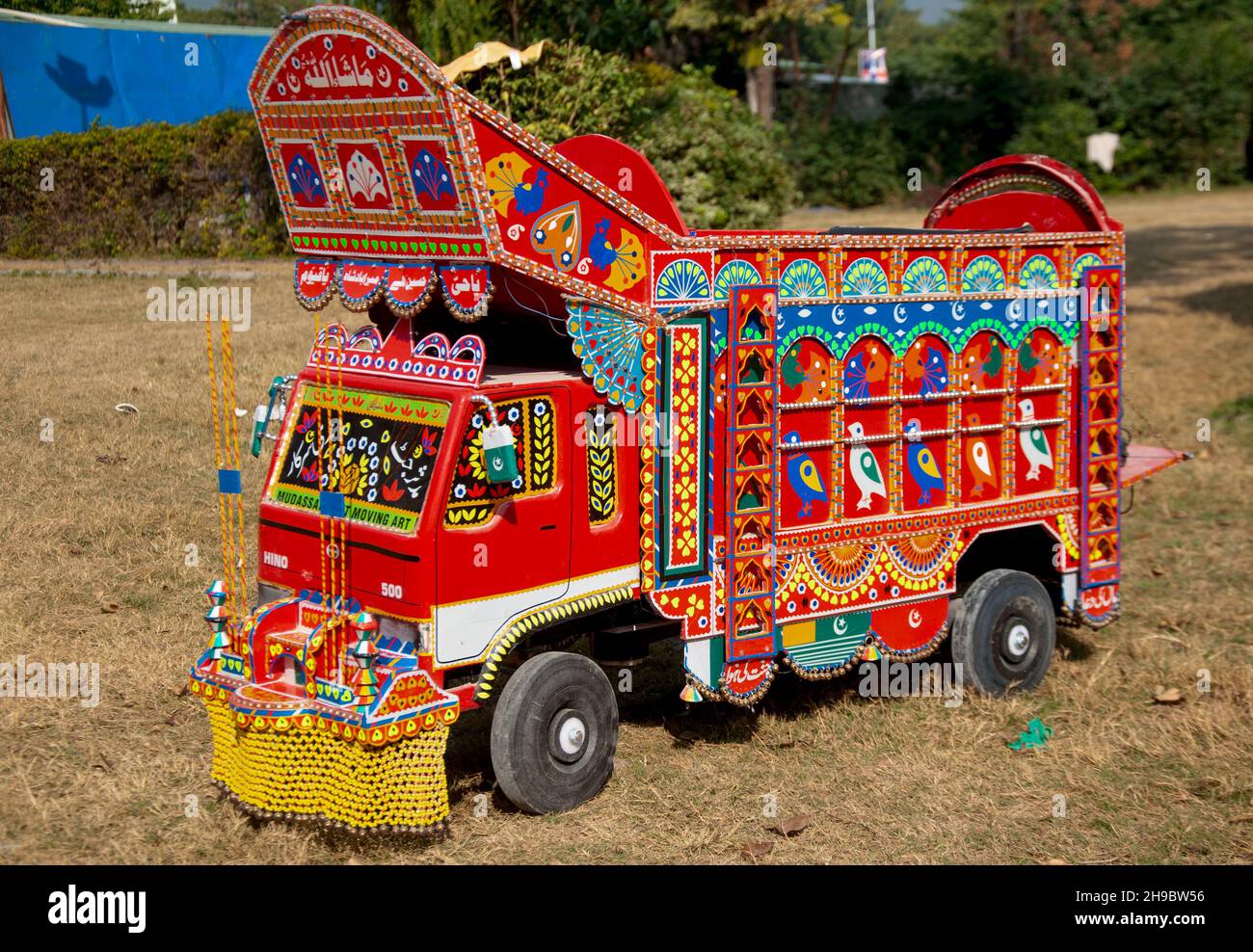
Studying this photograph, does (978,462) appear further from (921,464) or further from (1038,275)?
(1038,275)

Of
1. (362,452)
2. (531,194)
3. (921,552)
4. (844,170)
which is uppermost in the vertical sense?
(844,170)

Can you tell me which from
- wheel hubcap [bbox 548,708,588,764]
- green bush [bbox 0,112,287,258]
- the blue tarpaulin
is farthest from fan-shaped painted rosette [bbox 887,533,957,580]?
the blue tarpaulin

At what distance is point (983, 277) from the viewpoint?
30.7 feet

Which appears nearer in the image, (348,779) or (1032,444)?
(348,779)

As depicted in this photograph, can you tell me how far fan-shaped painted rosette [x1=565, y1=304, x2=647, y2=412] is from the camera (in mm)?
7590

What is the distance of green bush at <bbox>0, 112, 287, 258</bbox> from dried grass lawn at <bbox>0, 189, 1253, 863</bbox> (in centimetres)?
246

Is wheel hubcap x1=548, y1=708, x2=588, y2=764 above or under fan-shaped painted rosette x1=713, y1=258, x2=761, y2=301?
under

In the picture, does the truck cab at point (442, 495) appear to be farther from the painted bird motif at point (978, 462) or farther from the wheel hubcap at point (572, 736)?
the painted bird motif at point (978, 462)

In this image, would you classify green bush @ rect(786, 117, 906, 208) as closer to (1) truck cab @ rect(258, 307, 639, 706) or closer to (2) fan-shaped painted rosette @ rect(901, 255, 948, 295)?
(2) fan-shaped painted rosette @ rect(901, 255, 948, 295)

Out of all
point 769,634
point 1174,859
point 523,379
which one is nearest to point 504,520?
point 523,379

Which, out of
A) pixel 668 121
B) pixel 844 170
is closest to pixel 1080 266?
pixel 668 121

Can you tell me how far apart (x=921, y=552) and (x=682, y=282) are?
240cm

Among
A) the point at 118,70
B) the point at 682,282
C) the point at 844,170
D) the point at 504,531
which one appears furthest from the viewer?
the point at 844,170

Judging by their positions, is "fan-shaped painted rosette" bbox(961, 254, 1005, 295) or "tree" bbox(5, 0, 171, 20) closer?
"fan-shaped painted rosette" bbox(961, 254, 1005, 295)
